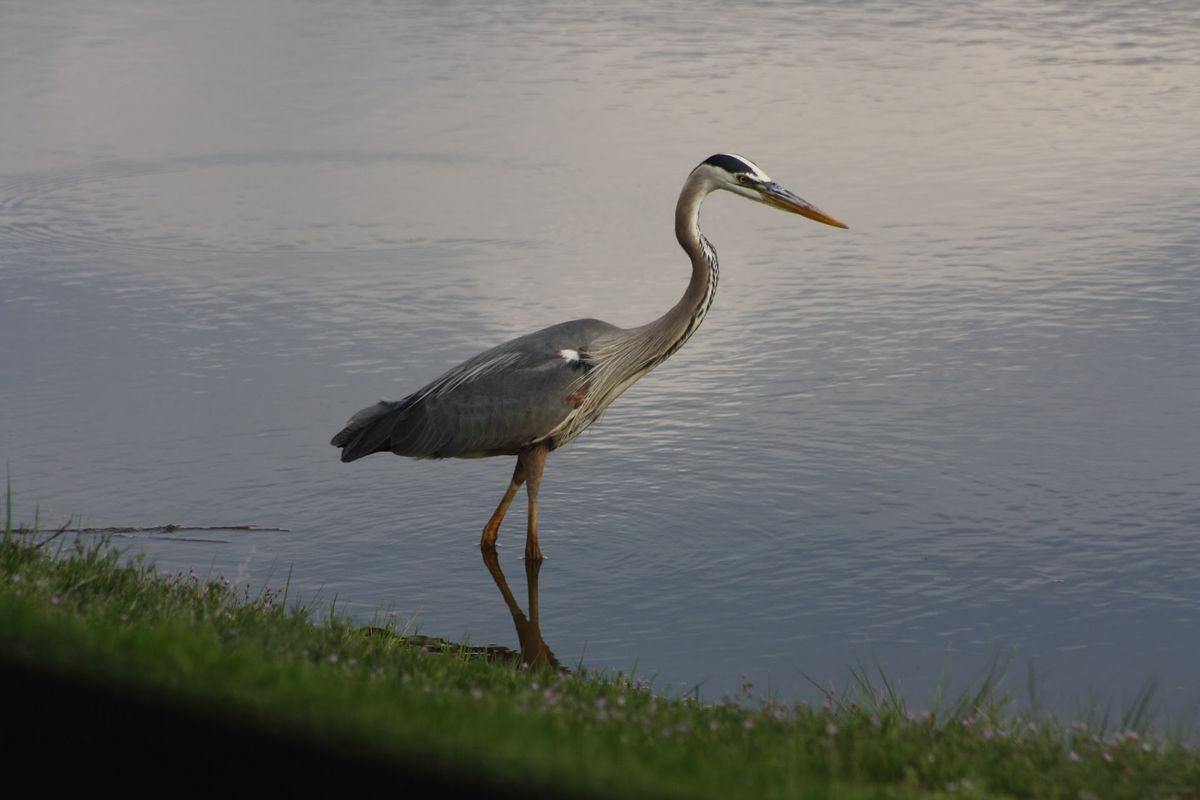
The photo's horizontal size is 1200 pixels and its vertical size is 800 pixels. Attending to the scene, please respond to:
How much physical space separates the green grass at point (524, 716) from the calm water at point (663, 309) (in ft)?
3.86

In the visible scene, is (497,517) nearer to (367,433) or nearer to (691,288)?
(367,433)

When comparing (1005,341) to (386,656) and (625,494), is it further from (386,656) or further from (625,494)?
(386,656)

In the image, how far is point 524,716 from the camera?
15.9ft

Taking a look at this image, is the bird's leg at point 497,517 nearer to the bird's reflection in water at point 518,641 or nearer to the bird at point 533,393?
the bird at point 533,393

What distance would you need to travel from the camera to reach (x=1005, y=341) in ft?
36.8

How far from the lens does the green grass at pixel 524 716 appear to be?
392 cm

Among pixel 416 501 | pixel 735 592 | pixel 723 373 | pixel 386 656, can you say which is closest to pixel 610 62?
pixel 723 373

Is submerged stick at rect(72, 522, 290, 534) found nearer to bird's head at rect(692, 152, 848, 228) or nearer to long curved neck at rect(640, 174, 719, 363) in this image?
long curved neck at rect(640, 174, 719, 363)

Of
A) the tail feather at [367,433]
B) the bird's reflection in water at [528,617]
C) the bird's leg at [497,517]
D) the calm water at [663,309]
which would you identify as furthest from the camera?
the tail feather at [367,433]

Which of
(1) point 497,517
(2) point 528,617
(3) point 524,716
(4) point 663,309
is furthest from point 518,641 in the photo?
(4) point 663,309

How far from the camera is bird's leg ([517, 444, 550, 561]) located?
8477mm

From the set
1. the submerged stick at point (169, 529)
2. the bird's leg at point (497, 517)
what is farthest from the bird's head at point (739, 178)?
the submerged stick at point (169, 529)

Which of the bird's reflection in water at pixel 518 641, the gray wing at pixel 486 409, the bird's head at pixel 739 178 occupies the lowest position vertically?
the bird's reflection in water at pixel 518 641

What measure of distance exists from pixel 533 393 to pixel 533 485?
18.5 inches
